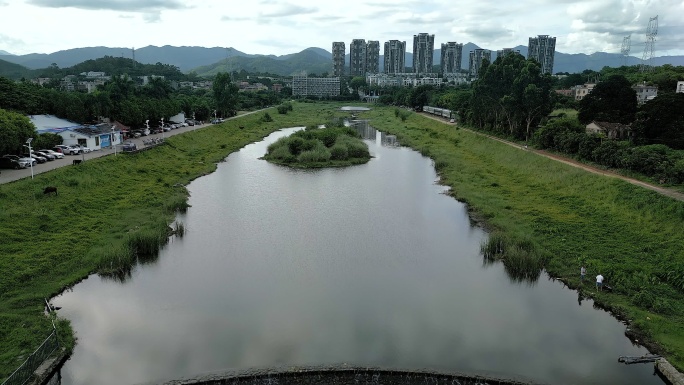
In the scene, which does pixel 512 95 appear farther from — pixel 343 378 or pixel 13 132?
pixel 13 132

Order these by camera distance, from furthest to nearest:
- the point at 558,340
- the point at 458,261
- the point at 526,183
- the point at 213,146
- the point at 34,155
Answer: the point at 213,146, the point at 526,183, the point at 34,155, the point at 458,261, the point at 558,340

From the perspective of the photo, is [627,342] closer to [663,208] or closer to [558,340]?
[558,340]

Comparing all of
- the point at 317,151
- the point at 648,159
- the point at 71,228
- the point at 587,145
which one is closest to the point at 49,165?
the point at 71,228

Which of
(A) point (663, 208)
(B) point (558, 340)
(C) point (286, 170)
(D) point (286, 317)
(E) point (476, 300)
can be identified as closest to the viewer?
(B) point (558, 340)

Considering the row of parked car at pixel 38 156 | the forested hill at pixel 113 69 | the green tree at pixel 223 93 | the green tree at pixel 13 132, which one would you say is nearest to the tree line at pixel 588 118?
the green tree at pixel 223 93

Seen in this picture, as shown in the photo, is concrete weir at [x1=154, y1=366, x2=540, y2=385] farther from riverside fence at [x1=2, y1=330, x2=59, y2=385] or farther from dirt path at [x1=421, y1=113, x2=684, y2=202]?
dirt path at [x1=421, y1=113, x2=684, y2=202]

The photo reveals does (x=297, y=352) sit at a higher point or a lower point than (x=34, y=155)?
lower

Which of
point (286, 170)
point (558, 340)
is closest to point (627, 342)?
point (558, 340)
